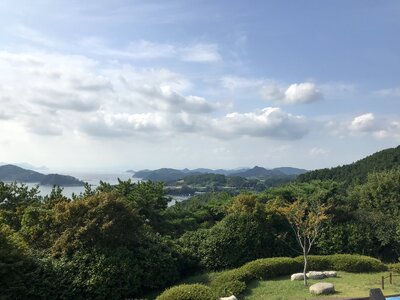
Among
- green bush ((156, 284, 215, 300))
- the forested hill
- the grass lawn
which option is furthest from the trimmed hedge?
the forested hill

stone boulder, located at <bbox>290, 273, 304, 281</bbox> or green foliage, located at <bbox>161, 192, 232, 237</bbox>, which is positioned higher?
green foliage, located at <bbox>161, 192, 232, 237</bbox>

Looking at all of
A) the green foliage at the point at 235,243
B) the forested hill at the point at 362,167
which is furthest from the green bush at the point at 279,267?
the forested hill at the point at 362,167

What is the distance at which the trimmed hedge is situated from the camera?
14586mm

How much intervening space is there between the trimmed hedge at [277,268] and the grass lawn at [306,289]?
344 mm

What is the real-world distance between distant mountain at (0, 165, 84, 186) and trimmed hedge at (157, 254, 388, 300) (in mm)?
86201

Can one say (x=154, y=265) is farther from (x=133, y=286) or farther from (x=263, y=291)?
(x=263, y=291)

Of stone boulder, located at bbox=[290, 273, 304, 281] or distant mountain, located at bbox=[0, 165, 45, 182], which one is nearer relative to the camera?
stone boulder, located at bbox=[290, 273, 304, 281]

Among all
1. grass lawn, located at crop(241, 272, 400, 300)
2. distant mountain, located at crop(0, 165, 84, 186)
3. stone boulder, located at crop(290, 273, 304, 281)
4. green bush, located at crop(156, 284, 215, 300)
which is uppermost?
distant mountain, located at crop(0, 165, 84, 186)

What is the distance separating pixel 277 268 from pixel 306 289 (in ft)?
7.96

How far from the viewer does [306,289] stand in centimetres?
1419

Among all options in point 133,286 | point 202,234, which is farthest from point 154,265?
point 202,234

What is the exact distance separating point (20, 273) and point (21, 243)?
1.28 metres

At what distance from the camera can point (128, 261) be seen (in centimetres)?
1462

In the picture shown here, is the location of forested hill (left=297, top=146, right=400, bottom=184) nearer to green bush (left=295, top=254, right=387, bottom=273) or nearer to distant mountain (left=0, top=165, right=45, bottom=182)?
green bush (left=295, top=254, right=387, bottom=273)
